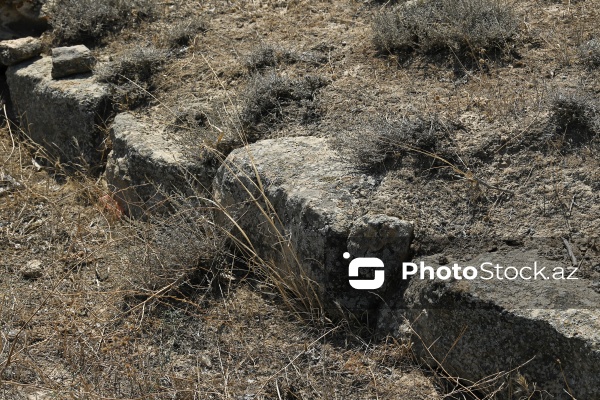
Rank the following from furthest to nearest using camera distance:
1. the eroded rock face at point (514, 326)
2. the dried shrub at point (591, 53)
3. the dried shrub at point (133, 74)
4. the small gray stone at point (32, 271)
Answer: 1. the dried shrub at point (133, 74)
2. the small gray stone at point (32, 271)
3. the dried shrub at point (591, 53)
4. the eroded rock face at point (514, 326)

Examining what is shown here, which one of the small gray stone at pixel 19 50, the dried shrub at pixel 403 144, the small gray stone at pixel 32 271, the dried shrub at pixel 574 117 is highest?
the dried shrub at pixel 574 117

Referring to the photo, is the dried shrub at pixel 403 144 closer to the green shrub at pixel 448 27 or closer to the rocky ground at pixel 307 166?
the rocky ground at pixel 307 166

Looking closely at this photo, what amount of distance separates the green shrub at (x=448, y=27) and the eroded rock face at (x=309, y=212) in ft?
3.58

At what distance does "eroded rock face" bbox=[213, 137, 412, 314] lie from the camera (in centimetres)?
398

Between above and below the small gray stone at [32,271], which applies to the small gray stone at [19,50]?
above

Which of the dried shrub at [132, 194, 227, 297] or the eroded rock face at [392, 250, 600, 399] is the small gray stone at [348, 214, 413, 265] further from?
the dried shrub at [132, 194, 227, 297]

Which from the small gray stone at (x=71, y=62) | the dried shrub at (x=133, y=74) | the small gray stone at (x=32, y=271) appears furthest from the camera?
the small gray stone at (x=71, y=62)

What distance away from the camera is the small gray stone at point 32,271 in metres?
4.89

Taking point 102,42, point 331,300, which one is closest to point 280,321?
point 331,300

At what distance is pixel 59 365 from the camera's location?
13.5 feet

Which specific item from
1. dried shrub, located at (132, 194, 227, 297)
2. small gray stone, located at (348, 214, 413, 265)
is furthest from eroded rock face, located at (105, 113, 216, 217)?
small gray stone, located at (348, 214, 413, 265)

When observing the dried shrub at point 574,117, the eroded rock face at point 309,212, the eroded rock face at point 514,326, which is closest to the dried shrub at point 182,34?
the eroded rock face at point 309,212

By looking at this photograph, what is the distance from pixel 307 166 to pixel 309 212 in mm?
→ 393

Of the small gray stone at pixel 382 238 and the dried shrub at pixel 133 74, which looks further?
the dried shrub at pixel 133 74
